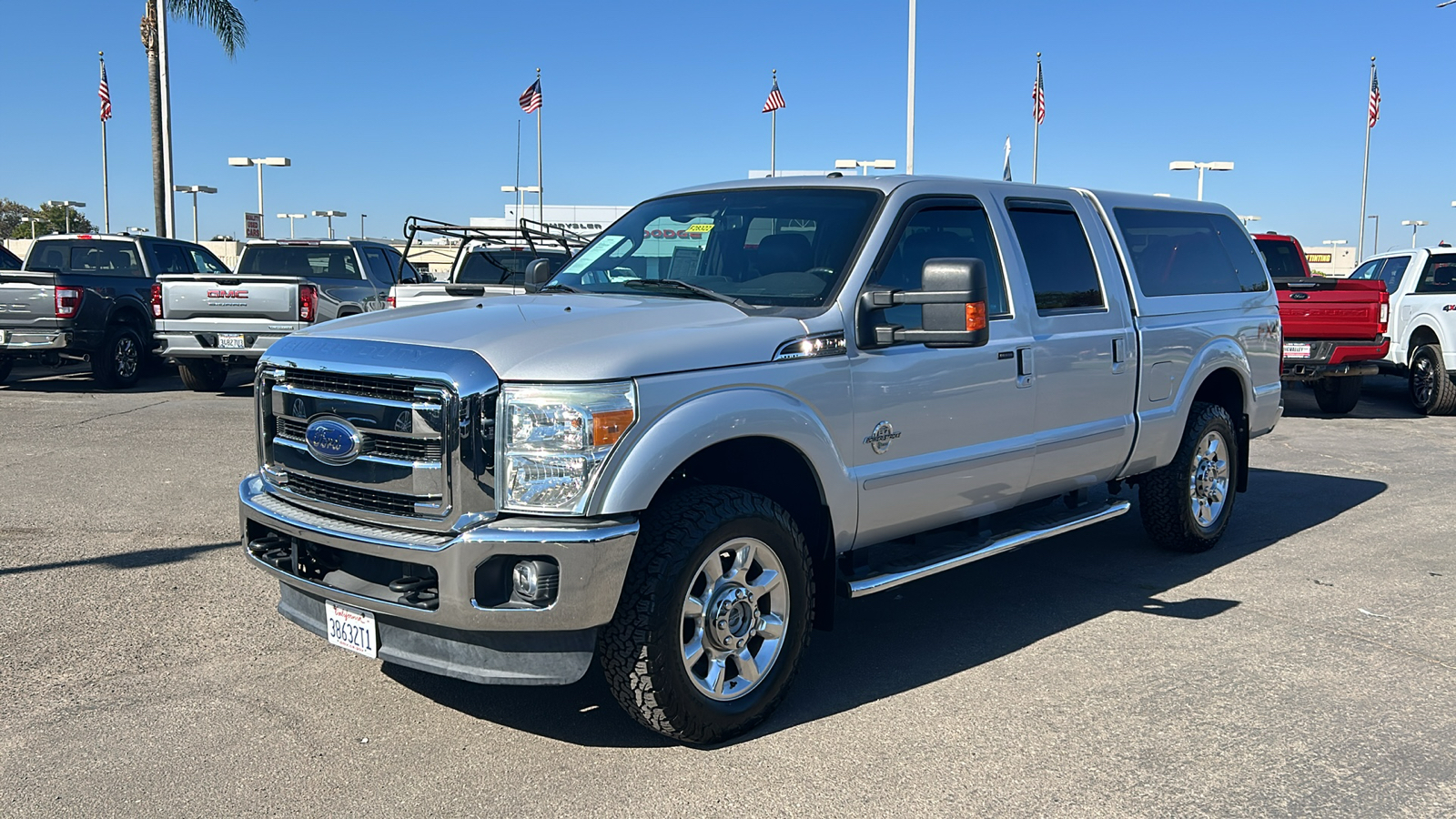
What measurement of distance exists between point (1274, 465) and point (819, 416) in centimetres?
729

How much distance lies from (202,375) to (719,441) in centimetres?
1224

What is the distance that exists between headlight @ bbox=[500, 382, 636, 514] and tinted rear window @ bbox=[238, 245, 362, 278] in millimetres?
12016

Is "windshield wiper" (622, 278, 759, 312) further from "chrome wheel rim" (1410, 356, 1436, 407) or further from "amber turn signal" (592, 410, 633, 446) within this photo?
"chrome wheel rim" (1410, 356, 1436, 407)

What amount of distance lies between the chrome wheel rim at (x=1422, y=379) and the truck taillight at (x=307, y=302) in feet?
42.1

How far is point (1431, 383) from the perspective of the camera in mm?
13828

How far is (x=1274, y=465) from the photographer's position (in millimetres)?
10156

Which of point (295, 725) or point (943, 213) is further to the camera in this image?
point (943, 213)

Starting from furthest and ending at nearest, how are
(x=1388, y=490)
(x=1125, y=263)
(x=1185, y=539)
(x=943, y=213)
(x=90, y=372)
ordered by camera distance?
(x=90, y=372), (x=1388, y=490), (x=1185, y=539), (x=1125, y=263), (x=943, y=213)

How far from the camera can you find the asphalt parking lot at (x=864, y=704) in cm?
367

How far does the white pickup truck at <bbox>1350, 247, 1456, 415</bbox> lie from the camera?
1354cm

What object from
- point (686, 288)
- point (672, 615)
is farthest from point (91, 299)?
point (672, 615)

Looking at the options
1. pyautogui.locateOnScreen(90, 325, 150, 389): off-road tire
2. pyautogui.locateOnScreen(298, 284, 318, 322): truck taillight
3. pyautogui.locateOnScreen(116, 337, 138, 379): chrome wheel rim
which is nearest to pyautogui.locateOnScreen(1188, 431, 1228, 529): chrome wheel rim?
pyautogui.locateOnScreen(298, 284, 318, 322): truck taillight

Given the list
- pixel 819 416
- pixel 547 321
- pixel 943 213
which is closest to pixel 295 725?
pixel 547 321

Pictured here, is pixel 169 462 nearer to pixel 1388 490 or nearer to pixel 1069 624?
pixel 1069 624
